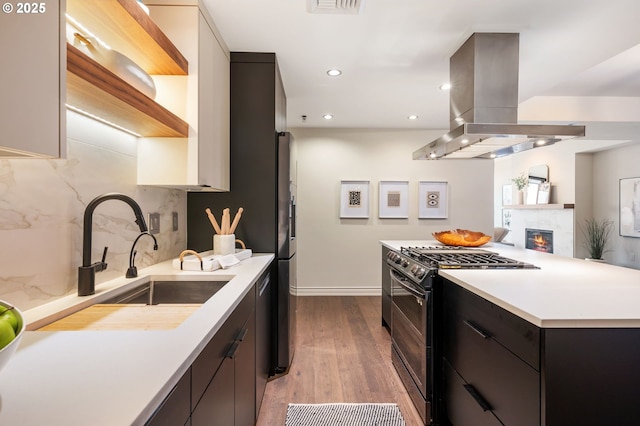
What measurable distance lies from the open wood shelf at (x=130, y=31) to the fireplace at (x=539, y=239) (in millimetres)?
7132

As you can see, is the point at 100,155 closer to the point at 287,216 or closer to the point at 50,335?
the point at 50,335

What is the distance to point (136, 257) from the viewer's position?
5.69 feet

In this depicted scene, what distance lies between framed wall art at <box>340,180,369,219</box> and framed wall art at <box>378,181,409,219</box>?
0.22 metres

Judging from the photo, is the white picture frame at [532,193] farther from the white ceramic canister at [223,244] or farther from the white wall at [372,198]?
the white ceramic canister at [223,244]

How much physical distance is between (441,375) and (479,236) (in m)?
1.37

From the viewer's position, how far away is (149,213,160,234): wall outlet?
1.88m

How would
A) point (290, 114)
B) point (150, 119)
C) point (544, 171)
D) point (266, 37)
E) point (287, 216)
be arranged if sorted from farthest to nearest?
point (544, 171) < point (290, 114) < point (287, 216) < point (266, 37) < point (150, 119)

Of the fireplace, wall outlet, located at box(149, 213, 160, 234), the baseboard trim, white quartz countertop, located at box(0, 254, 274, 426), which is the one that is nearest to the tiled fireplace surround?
the fireplace

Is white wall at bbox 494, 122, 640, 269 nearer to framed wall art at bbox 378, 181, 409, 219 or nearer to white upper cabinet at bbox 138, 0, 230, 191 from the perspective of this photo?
framed wall art at bbox 378, 181, 409, 219

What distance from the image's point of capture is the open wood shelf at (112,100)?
0.96m

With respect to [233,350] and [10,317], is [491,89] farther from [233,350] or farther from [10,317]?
[10,317]

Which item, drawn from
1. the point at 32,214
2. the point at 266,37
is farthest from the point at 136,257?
the point at 266,37

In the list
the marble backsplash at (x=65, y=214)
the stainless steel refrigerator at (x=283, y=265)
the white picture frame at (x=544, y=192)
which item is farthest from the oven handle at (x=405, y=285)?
the white picture frame at (x=544, y=192)

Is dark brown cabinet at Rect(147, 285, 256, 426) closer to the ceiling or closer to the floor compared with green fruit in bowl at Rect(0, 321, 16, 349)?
closer to the floor
